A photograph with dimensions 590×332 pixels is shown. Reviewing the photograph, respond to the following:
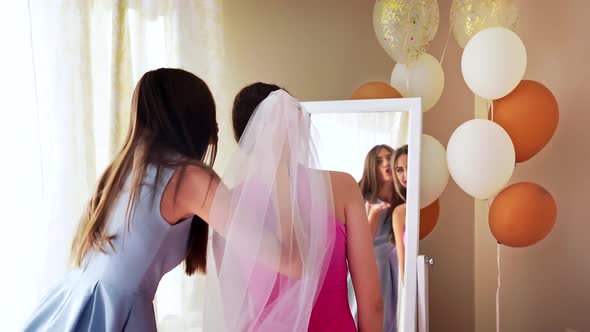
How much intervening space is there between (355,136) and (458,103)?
0.85 meters

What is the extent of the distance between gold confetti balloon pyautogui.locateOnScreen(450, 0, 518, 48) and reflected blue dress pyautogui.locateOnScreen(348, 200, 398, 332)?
2.64 ft

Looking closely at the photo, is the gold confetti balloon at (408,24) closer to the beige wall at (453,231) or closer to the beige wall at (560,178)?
the beige wall at (560,178)

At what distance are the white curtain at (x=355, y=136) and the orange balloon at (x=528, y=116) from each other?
0.38 meters

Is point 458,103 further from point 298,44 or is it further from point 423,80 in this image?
point 298,44

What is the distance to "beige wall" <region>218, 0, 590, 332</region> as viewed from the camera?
7.27 feet

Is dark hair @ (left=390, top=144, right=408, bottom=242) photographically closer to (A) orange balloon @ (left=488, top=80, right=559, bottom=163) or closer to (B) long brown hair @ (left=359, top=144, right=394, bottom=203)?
(B) long brown hair @ (left=359, top=144, right=394, bottom=203)

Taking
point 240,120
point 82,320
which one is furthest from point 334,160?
point 82,320

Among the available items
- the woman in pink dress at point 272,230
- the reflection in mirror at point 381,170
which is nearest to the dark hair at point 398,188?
the reflection in mirror at point 381,170


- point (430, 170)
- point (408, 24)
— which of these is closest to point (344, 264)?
point (430, 170)

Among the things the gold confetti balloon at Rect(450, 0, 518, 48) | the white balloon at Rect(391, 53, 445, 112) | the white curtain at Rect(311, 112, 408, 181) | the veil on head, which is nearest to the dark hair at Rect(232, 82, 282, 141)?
the veil on head

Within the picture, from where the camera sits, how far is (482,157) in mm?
1982

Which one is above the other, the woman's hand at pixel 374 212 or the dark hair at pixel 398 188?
the dark hair at pixel 398 188

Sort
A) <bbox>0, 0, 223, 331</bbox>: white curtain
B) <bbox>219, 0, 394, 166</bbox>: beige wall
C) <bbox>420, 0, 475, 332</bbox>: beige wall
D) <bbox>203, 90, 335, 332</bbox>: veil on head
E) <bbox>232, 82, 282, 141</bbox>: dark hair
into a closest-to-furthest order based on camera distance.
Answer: <bbox>203, 90, 335, 332</bbox>: veil on head
<bbox>0, 0, 223, 331</bbox>: white curtain
<bbox>232, 82, 282, 141</bbox>: dark hair
<bbox>420, 0, 475, 332</bbox>: beige wall
<bbox>219, 0, 394, 166</bbox>: beige wall

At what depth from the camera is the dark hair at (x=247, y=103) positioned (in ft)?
5.93
